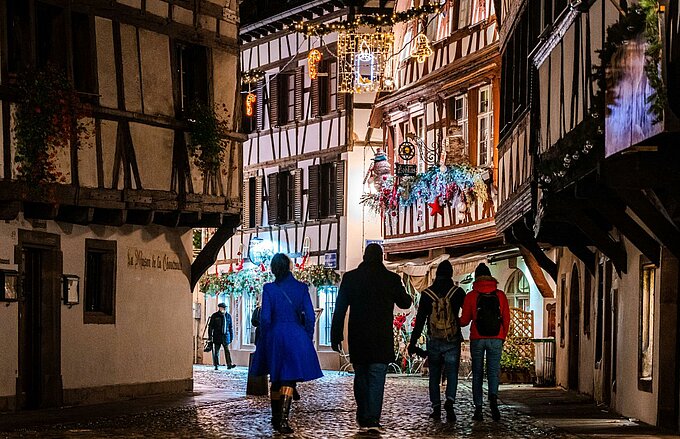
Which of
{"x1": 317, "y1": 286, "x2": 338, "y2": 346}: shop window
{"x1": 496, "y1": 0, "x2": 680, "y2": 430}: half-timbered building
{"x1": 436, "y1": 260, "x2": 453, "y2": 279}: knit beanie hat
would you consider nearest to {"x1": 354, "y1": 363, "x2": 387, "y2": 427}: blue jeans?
{"x1": 436, "y1": 260, "x2": 453, "y2": 279}: knit beanie hat

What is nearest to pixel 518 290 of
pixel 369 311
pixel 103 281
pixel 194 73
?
pixel 194 73

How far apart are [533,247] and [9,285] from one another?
11.3m

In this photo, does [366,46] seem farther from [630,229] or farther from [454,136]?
[630,229]

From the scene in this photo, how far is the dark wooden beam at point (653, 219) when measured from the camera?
16750 mm

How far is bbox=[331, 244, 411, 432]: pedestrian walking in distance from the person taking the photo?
1559 centimetres

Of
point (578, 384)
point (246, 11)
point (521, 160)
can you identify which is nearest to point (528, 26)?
point (521, 160)

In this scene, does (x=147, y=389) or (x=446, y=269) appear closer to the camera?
(x=446, y=269)

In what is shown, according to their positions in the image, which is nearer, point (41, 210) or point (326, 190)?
point (41, 210)

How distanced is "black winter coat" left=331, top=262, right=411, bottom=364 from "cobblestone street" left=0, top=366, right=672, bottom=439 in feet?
3.27

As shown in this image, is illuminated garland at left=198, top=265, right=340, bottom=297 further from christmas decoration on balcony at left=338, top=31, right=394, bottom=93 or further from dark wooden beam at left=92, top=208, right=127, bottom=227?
dark wooden beam at left=92, top=208, right=127, bottom=227

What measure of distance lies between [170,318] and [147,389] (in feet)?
5.25

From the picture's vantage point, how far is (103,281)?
2492cm

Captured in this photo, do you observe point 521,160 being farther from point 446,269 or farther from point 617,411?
point 446,269

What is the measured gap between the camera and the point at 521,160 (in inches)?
1066
